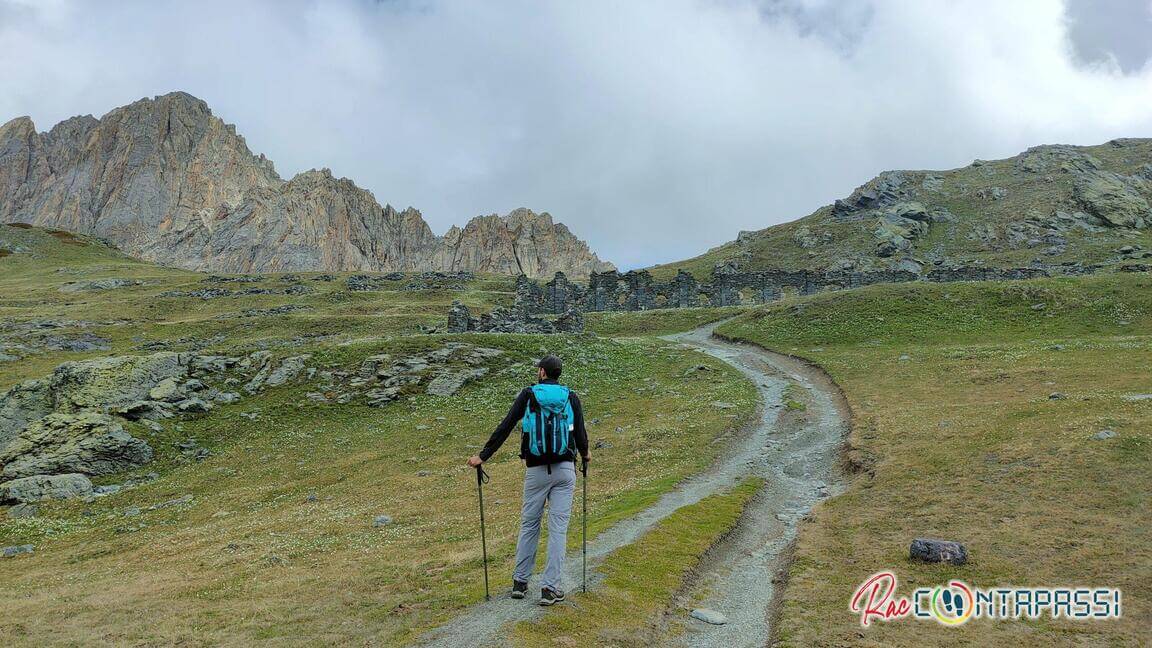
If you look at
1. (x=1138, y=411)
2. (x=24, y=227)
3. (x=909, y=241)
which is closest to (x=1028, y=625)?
(x=1138, y=411)

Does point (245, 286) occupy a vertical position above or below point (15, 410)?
above

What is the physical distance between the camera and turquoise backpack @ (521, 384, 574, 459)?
1092 cm

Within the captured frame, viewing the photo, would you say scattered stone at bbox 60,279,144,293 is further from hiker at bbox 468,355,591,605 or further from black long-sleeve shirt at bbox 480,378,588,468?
hiker at bbox 468,355,591,605

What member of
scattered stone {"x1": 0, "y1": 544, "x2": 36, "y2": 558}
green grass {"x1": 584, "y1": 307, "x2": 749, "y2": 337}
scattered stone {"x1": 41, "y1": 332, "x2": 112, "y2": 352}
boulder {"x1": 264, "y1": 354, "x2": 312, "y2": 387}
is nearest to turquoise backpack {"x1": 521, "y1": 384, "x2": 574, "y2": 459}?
scattered stone {"x1": 0, "y1": 544, "x2": 36, "y2": 558}

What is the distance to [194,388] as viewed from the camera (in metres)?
43.5

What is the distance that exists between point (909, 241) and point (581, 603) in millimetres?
173143

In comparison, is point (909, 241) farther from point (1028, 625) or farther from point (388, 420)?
point (1028, 625)

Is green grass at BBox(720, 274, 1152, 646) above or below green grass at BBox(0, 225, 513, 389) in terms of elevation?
below

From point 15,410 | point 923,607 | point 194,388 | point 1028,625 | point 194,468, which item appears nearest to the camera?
point 1028,625

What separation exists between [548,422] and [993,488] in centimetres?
1532

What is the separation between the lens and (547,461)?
10977mm

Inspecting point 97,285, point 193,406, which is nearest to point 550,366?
point 193,406

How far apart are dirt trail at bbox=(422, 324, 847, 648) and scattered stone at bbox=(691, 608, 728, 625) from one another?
149 mm

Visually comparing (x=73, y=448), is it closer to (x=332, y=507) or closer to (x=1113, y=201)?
(x=332, y=507)
